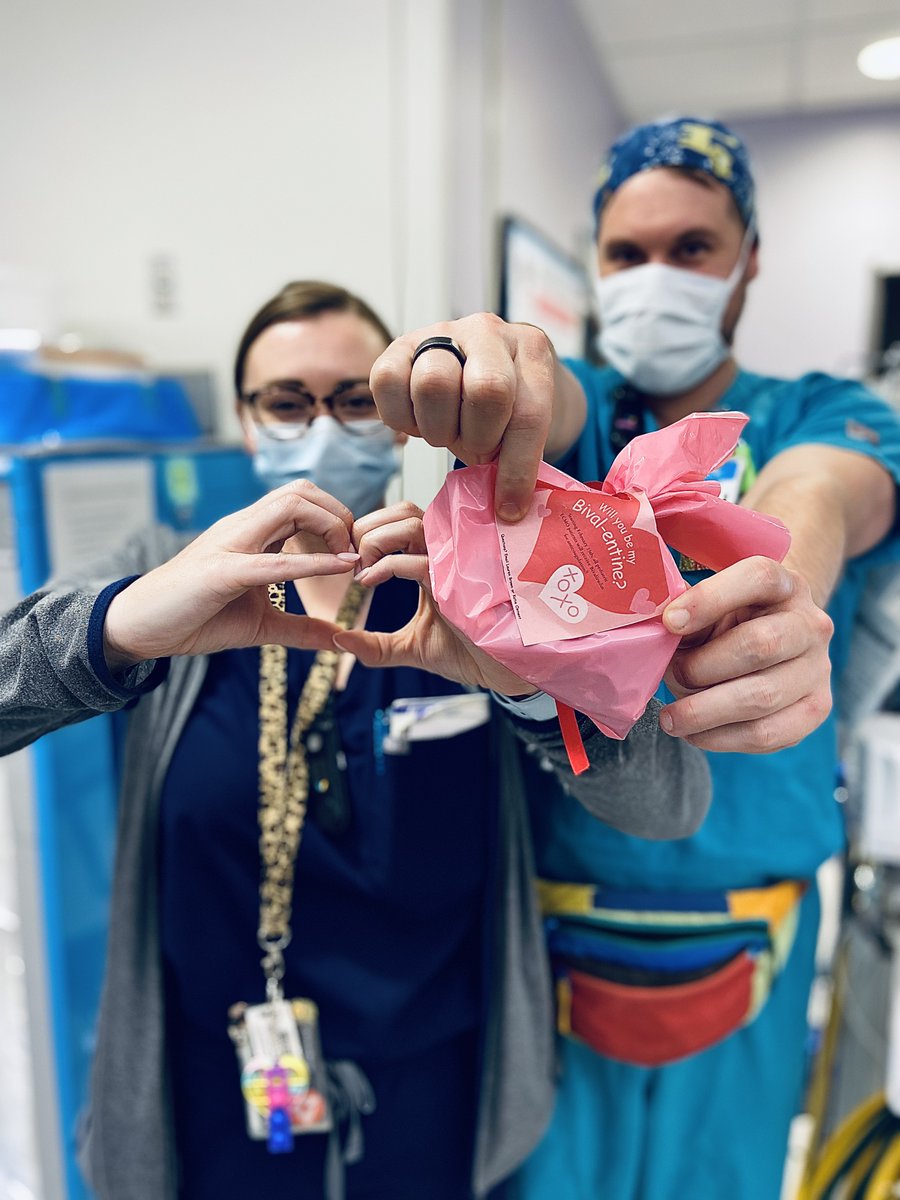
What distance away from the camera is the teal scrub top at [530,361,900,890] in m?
0.69

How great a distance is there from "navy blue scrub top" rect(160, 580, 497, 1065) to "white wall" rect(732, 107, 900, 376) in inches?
28.8

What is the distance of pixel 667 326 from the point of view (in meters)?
0.63

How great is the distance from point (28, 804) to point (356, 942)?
2.38 ft

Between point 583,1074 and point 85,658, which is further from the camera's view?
point 583,1074

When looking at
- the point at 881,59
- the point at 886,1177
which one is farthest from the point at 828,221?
the point at 886,1177

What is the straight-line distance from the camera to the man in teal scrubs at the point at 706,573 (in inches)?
14.7

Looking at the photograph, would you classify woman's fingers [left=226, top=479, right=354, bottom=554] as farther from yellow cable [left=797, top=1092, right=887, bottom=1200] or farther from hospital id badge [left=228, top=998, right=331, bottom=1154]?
yellow cable [left=797, top=1092, right=887, bottom=1200]

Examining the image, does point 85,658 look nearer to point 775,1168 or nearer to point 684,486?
point 684,486

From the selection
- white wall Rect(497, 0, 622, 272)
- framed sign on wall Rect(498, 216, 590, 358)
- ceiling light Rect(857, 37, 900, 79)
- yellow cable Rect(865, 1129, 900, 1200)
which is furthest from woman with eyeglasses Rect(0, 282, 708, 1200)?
white wall Rect(497, 0, 622, 272)

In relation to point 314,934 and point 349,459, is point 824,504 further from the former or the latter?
point 314,934

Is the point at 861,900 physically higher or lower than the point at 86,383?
lower

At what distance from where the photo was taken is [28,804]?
4.03 feet

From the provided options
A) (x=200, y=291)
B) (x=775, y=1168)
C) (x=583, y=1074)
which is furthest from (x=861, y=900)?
(x=200, y=291)

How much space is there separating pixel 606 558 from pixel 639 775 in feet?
0.72
